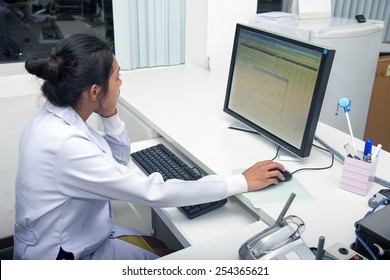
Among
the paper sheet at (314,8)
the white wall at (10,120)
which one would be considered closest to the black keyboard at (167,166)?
the white wall at (10,120)

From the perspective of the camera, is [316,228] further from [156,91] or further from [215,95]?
[156,91]

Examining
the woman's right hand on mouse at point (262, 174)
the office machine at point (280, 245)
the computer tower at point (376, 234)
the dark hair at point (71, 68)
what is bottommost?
the woman's right hand on mouse at point (262, 174)

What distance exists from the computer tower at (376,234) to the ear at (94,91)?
703 mm

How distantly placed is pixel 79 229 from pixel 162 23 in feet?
4.58

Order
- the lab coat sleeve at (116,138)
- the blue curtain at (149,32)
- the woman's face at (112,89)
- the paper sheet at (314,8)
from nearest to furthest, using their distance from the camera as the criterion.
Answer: the woman's face at (112,89), the lab coat sleeve at (116,138), the blue curtain at (149,32), the paper sheet at (314,8)

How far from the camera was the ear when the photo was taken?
1.01 meters

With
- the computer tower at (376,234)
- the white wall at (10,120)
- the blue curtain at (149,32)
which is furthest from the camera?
the blue curtain at (149,32)

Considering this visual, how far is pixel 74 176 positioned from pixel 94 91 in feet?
0.76

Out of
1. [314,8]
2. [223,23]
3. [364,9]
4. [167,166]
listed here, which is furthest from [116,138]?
[364,9]

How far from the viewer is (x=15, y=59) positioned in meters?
2.00

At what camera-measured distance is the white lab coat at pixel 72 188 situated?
94 centimetres

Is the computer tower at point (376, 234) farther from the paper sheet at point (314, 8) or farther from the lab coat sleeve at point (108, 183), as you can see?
the paper sheet at point (314, 8)
